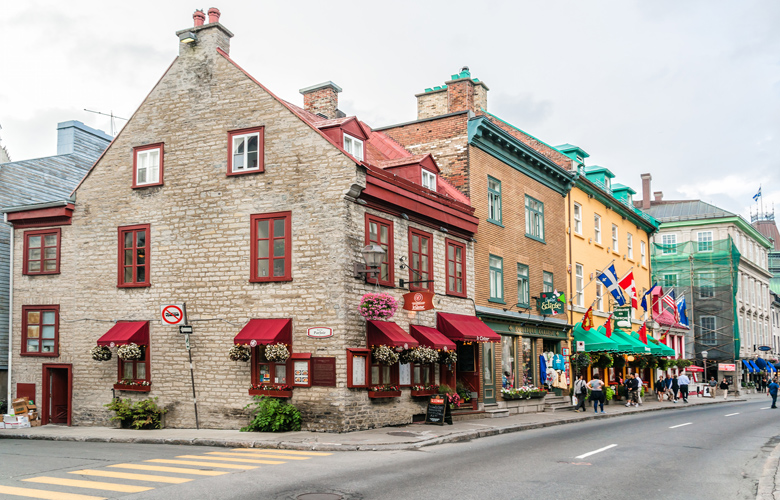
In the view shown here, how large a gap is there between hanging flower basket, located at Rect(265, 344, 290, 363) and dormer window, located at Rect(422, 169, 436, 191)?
24.9 ft

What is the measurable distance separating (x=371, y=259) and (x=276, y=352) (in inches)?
131

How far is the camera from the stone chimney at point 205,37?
20.8 metres

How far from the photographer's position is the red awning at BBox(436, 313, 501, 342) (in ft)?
72.0

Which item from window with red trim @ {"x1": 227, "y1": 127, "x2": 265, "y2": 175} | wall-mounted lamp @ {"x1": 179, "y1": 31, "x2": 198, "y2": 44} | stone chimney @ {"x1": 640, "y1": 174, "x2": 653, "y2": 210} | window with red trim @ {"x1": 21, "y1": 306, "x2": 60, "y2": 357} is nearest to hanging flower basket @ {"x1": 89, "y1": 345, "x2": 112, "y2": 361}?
window with red trim @ {"x1": 21, "y1": 306, "x2": 60, "y2": 357}

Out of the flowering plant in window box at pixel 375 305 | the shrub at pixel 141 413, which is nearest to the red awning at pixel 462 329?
the flowering plant in window box at pixel 375 305

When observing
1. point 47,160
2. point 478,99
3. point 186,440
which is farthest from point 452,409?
point 47,160

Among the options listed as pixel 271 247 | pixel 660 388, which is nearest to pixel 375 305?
pixel 271 247

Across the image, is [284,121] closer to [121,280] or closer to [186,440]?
[121,280]

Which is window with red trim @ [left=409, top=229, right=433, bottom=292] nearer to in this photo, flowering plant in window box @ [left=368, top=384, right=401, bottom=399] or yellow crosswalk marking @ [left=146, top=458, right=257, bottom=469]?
flowering plant in window box @ [left=368, top=384, right=401, bottom=399]

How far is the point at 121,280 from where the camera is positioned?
21.3 m

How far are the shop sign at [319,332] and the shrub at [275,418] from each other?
1.88 metres

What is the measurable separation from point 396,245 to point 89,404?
10.2m

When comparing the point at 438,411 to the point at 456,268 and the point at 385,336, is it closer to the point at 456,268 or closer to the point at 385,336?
the point at 385,336

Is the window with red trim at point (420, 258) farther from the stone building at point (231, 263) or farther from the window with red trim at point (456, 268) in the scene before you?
the window with red trim at point (456, 268)
